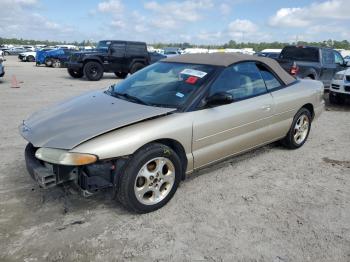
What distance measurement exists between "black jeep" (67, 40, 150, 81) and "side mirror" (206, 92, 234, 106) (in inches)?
486

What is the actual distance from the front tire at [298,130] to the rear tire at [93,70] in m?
11.6

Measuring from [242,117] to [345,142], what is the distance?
9.07 feet

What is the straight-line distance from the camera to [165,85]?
3.99 m

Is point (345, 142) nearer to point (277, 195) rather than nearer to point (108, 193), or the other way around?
point (277, 195)

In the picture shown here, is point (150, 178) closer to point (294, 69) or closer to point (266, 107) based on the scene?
point (266, 107)

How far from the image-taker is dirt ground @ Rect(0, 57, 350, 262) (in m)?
2.78

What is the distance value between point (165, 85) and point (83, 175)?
1.50 metres

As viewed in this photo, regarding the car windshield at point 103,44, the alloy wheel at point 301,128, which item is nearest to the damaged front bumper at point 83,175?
the alloy wheel at point 301,128

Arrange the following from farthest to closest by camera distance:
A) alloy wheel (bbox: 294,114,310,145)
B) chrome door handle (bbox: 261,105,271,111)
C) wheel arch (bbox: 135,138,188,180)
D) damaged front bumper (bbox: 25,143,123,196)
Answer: alloy wheel (bbox: 294,114,310,145)
chrome door handle (bbox: 261,105,271,111)
wheel arch (bbox: 135,138,188,180)
damaged front bumper (bbox: 25,143,123,196)

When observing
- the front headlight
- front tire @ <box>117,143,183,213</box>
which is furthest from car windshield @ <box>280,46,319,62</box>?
the front headlight

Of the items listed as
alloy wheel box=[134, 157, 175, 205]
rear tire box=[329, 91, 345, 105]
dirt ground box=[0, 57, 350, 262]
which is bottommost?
dirt ground box=[0, 57, 350, 262]

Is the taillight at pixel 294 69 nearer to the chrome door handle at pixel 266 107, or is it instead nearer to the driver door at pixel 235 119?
the driver door at pixel 235 119

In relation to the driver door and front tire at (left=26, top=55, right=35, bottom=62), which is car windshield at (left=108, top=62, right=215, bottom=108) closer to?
the driver door

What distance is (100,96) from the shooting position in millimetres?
4148
